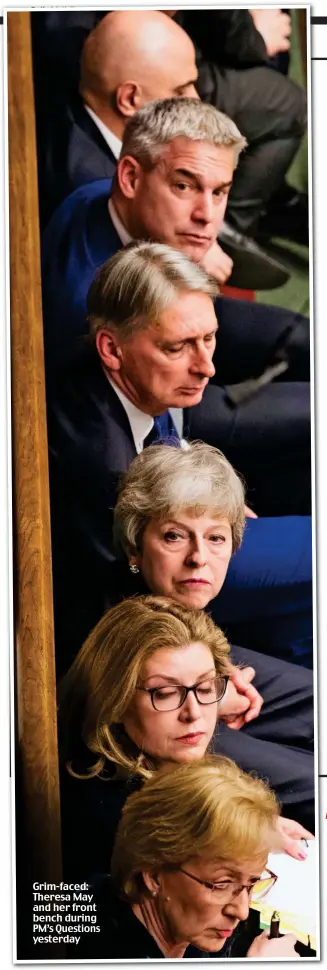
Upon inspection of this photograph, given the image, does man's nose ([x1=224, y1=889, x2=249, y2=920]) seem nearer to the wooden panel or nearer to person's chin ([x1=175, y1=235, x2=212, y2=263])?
the wooden panel

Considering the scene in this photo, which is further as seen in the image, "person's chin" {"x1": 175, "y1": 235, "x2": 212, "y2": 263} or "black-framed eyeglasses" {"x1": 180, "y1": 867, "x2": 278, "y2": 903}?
"person's chin" {"x1": 175, "y1": 235, "x2": 212, "y2": 263}

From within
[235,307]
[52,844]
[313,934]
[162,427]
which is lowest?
[313,934]

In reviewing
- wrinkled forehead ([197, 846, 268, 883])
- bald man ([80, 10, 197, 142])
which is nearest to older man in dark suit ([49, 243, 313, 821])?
wrinkled forehead ([197, 846, 268, 883])

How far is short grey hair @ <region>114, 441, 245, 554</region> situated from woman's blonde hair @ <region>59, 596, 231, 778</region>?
127mm

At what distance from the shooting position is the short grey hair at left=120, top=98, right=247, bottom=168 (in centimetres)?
195

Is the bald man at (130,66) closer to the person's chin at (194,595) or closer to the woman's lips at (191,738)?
the person's chin at (194,595)

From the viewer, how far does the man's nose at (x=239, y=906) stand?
186 centimetres

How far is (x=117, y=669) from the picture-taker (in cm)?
187

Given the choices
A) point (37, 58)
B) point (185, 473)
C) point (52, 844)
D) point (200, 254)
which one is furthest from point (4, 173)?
point (52, 844)

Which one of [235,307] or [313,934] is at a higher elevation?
[235,307]

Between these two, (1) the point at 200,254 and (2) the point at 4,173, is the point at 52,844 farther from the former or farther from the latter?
(2) the point at 4,173

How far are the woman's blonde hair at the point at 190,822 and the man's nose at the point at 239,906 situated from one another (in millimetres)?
75

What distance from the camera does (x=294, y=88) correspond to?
1995 millimetres

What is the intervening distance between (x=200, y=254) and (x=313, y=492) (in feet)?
1.59
